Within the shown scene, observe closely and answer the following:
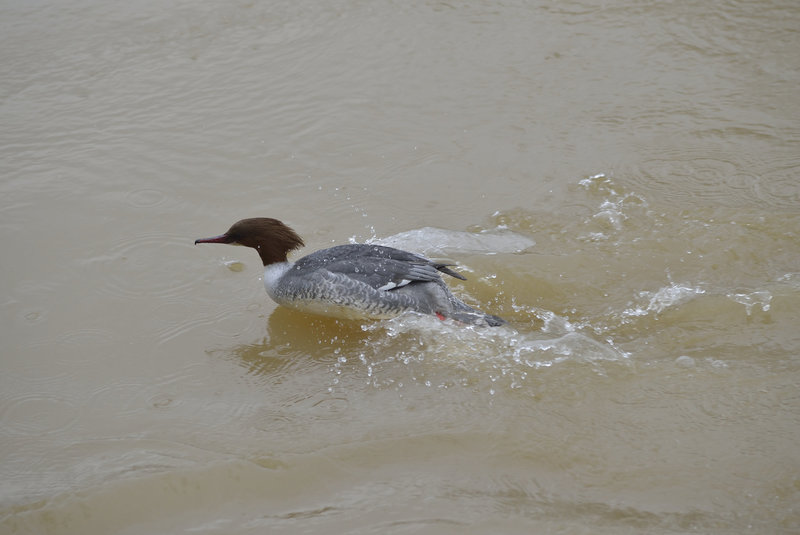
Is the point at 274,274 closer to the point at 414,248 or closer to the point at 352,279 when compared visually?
the point at 352,279

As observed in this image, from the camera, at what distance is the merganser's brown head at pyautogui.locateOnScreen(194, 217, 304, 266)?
6.06 m

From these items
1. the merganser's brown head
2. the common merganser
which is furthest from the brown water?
the merganser's brown head

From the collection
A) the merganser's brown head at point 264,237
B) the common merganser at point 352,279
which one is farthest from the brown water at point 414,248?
the merganser's brown head at point 264,237

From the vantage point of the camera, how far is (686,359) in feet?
17.4

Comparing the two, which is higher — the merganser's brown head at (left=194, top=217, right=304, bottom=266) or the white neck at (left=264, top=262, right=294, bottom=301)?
the merganser's brown head at (left=194, top=217, right=304, bottom=266)

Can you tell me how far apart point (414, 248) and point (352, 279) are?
3.18ft

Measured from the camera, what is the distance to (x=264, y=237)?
6066mm

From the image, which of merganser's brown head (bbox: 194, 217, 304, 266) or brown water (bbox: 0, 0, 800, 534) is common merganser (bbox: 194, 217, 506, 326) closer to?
merganser's brown head (bbox: 194, 217, 304, 266)

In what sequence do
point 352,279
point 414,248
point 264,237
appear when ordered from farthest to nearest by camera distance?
point 414,248 → point 264,237 → point 352,279

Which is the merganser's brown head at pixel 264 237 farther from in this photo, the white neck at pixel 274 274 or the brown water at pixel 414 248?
the brown water at pixel 414 248

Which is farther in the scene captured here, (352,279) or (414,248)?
(414,248)

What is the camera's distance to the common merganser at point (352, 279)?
5.90m

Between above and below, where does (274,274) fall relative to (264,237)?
below

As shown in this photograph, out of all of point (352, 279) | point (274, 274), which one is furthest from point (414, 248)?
point (274, 274)
